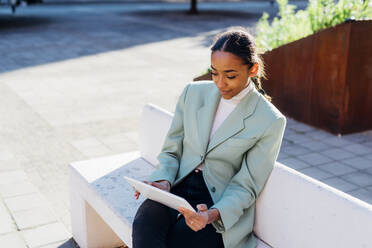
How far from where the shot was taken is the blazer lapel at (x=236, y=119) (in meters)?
2.68

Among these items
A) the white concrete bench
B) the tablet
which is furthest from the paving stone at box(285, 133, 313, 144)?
the tablet

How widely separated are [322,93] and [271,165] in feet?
13.7

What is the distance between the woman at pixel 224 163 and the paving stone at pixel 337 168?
268cm

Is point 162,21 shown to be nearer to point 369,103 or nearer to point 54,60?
point 54,60

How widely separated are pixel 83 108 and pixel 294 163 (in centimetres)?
349

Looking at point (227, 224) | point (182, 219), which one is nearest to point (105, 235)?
point (182, 219)

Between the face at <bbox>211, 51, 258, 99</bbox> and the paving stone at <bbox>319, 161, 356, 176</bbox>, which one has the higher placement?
the face at <bbox>211, 51, 258, 99</bbox>

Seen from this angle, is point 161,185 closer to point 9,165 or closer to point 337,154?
point 9,165

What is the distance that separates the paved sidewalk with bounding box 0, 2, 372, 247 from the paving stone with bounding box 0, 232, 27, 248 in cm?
1

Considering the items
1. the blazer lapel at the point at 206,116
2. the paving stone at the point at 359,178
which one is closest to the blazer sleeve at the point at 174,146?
the blazer lapel at the point at 206,116

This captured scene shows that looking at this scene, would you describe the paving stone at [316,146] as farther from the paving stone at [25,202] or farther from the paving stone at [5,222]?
the paving stone at [5,222]

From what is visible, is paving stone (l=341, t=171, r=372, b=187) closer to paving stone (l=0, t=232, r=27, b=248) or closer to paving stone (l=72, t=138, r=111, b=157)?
paving stone (l=72, t=138, r=111, b=157)

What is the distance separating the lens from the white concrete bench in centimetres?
222

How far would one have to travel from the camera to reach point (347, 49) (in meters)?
6.08
